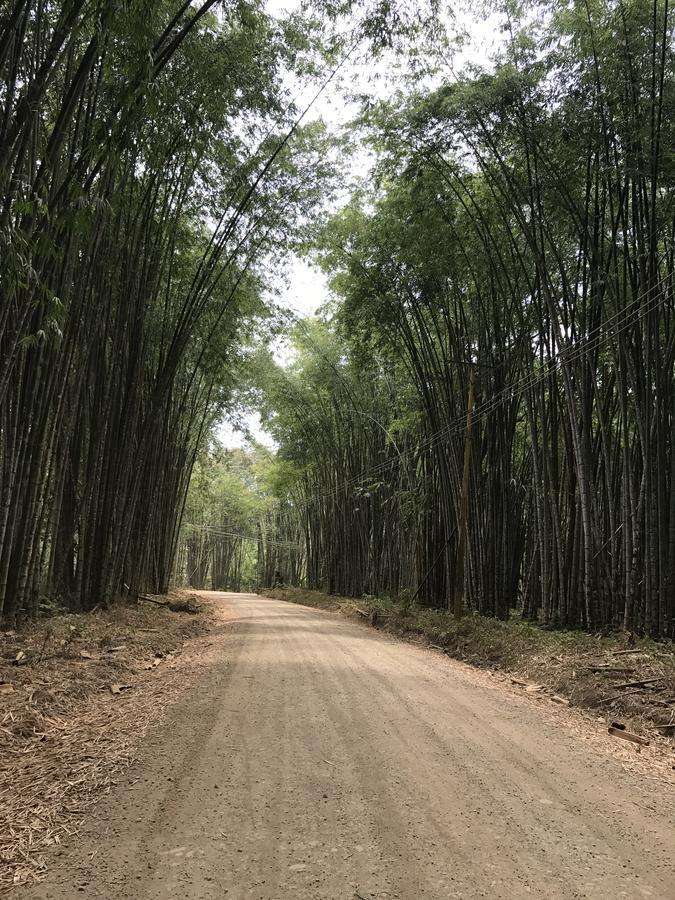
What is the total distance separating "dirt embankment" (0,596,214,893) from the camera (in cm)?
174

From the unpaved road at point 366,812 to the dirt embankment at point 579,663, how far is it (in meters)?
0.53

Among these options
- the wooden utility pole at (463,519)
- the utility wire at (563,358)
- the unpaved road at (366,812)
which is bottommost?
the unpaved road at (366,812)

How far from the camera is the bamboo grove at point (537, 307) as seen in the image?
5012 mm

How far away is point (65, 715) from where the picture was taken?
2.80 meters

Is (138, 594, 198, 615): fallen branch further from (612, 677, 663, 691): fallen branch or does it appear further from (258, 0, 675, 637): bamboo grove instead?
(612, 677, 663, 691): fallen branch

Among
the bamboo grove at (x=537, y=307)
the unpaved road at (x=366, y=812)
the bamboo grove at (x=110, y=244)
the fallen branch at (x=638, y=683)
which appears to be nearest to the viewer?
the unpaved road at (x=366, y=812)

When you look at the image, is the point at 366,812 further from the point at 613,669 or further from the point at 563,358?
the point at 563,358

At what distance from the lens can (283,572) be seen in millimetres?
25719

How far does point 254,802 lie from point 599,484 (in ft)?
22.4

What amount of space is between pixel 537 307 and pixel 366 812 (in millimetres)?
5697

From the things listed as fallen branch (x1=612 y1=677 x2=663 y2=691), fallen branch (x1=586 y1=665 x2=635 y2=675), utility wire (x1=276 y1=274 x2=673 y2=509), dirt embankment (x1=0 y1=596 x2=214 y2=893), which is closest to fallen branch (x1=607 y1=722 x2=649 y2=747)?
fallen branch (x1=612 y1=677 x2=663 y2=691)

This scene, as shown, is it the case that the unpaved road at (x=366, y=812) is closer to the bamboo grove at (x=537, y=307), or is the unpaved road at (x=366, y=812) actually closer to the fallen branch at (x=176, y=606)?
the bamboo grove at (x=537, y=307)

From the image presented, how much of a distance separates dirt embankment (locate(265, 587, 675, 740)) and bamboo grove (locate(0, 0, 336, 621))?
369 cm

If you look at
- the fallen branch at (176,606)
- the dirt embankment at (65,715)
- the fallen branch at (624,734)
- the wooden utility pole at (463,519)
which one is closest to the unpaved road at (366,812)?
the dirt embankment at (65,715)
